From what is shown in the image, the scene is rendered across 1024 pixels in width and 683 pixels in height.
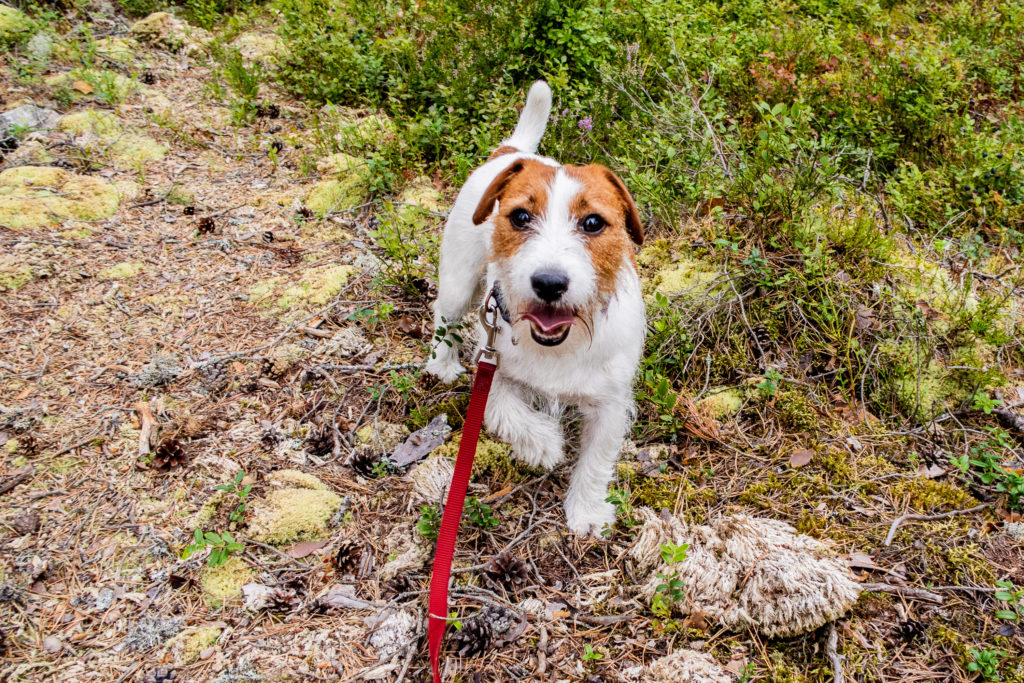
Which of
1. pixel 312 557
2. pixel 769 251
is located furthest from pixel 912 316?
pixel 312 557

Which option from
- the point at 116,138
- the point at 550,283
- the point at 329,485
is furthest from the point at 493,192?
the point at 116,138

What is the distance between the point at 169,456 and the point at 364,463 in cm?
94

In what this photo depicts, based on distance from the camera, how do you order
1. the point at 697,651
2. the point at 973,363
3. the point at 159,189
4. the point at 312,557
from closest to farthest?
the point at 697,651
the point at 312,557
the point at 973,363
the point at 159,189

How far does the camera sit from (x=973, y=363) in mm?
2961

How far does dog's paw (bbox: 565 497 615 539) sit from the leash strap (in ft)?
2.38

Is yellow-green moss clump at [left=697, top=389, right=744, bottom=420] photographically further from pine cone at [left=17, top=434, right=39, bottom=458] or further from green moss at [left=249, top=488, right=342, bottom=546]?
pine cone at [left=17, top=434, right=39, bottom=458]

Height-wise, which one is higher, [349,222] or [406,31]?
[406,31]

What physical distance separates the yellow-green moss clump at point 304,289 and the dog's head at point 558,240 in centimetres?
166

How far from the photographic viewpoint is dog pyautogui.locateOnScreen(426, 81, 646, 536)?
221 centimetres

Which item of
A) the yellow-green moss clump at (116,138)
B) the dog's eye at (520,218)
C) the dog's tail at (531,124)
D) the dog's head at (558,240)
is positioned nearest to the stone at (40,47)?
the yellow-green moss clump at (116,138)

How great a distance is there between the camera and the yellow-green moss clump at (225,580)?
7.70 feet

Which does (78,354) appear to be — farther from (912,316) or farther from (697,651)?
(912,316)

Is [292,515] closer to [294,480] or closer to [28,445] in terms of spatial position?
[294,480]

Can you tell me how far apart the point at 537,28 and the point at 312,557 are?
4.45m
